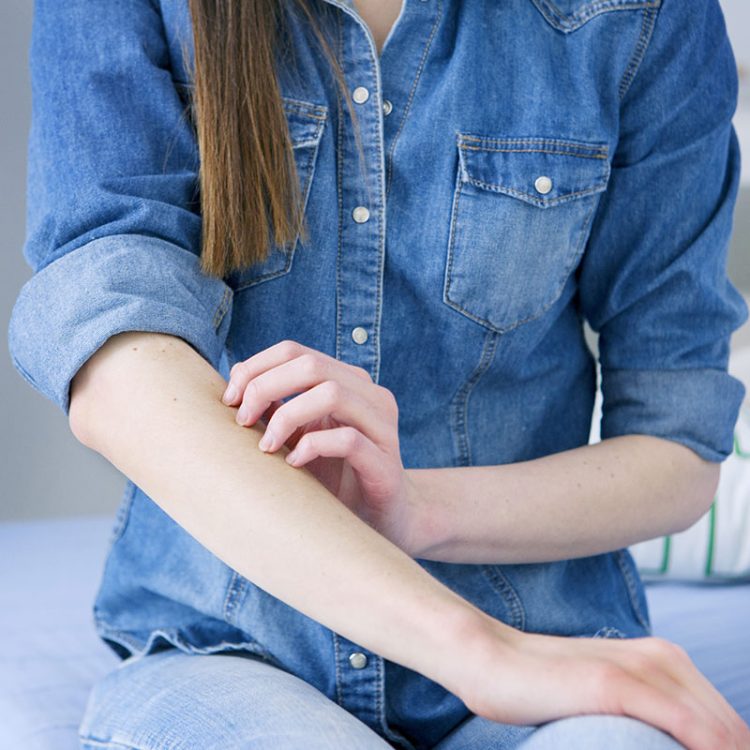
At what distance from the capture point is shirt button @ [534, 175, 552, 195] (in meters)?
0.92

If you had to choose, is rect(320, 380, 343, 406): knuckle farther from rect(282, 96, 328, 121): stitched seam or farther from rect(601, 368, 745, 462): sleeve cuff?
rect(601, 368, 745, 462): sleeve cuff

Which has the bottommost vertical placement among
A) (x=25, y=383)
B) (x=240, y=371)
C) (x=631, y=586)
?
(x=25, y=383)

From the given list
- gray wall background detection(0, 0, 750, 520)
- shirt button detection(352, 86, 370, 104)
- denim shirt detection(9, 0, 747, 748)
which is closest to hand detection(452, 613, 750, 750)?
denim shirt detection(9, 0, 747, 748)

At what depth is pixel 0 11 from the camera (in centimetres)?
184

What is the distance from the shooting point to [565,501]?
0.93 m

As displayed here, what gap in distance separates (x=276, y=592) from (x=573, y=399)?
1.44 feet

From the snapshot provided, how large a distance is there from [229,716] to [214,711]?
17 millimetres

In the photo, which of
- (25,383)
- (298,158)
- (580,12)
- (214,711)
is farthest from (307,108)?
(25,383)

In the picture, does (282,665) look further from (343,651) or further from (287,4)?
(287,4)

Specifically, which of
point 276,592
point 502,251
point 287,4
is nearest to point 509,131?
point 502,251

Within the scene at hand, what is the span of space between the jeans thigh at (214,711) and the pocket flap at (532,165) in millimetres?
435

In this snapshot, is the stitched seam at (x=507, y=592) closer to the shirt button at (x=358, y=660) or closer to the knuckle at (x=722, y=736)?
the shirt button at (x=358, y=660)

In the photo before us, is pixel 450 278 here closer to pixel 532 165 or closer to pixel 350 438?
pixel 532 165

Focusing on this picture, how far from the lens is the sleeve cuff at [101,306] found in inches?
29.7
